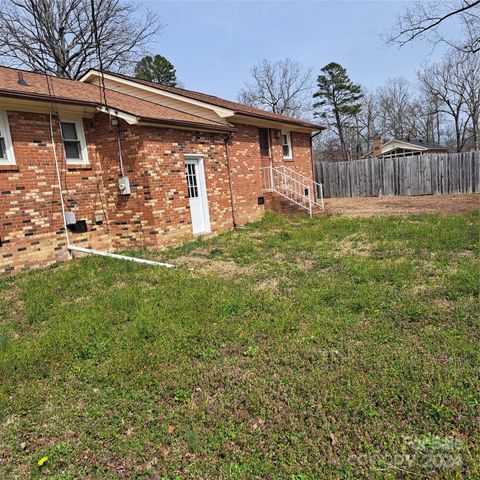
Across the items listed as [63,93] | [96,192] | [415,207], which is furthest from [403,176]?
[63,93]

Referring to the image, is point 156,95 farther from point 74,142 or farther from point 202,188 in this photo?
point 74,142

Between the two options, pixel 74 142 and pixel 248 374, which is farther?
pixel 74 142

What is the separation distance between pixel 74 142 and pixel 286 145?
384 inches

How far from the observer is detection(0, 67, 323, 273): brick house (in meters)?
7.62

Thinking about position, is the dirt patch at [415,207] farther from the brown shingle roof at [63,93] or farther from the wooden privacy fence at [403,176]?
the brown shingle roof at [63,93]

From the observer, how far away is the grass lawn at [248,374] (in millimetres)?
2537

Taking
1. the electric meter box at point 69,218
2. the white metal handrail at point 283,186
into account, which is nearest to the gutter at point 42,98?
the electric meter box at point 69,218

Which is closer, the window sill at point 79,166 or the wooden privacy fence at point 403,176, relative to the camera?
the window sill at point 79,166

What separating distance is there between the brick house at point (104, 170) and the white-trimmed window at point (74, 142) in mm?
24

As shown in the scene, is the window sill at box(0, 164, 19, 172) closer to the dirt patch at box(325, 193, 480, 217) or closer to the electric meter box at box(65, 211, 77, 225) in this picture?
the electric meter box at box(65, 211, 77, 225)

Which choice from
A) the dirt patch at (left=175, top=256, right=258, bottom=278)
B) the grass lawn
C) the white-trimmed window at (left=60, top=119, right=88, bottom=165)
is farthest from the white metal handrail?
the grass lawn

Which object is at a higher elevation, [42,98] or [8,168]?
[42,98]

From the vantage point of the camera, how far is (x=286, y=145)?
53.5 feet

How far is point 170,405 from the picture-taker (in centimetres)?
319
